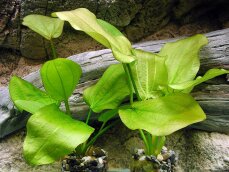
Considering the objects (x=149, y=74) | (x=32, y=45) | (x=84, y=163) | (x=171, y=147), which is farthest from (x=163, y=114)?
(x=32, y=45)

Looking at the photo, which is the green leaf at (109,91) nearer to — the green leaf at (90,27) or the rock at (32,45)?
the green leaf at (90,27)

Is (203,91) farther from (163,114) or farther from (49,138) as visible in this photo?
(49,138)

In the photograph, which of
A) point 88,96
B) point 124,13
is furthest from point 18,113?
point 124,13

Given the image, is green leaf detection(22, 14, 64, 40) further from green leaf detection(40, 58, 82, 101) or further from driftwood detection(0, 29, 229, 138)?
driftwood detection(0, 29, 229, 138)

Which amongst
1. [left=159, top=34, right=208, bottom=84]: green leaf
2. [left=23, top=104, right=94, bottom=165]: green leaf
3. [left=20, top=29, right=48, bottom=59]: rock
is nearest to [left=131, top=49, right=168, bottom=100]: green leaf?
[left=159, top=34, right=208, bottom=84]: green leaf

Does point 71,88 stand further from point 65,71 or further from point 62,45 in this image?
point 62,45

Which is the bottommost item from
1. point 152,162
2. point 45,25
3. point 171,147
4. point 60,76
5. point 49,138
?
point 171,147
